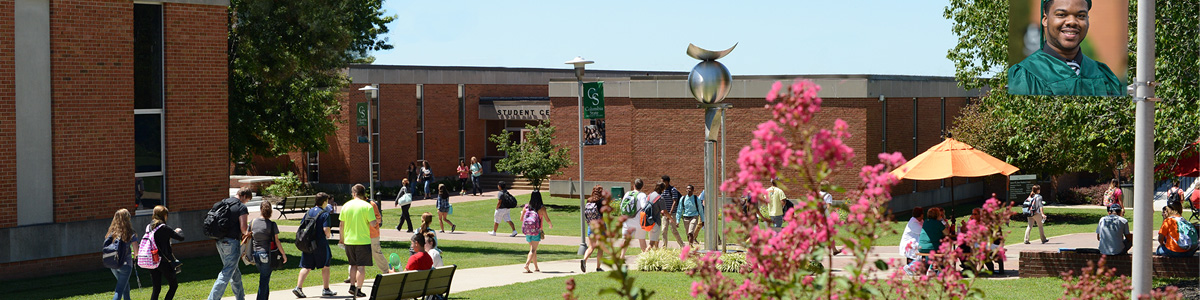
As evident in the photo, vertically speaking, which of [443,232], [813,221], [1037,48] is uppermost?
[1037,48]

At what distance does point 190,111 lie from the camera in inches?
801

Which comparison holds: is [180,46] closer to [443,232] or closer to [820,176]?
[443,232]

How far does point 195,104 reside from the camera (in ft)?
67.0

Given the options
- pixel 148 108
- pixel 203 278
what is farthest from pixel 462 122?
pixel 203 278

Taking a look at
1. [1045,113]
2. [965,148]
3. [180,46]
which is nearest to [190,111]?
[180,46]

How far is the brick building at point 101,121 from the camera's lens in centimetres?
1794

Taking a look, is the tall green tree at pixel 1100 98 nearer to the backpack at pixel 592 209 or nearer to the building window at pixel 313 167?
the backpack at pixel 592 209

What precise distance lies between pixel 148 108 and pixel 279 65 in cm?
925

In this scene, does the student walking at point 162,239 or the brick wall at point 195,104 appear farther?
the brick wall at point 195,104

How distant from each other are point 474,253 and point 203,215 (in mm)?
5339

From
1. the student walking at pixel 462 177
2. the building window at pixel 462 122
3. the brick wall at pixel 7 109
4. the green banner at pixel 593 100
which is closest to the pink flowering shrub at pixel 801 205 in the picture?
the brick wall at pixel 7 109

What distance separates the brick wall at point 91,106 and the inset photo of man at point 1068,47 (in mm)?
13775

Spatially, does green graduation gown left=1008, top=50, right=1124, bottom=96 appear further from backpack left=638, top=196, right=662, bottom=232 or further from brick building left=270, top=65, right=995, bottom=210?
brick building left=270, top=65, right=995, bottom=210

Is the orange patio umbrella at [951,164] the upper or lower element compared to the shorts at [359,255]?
upper
